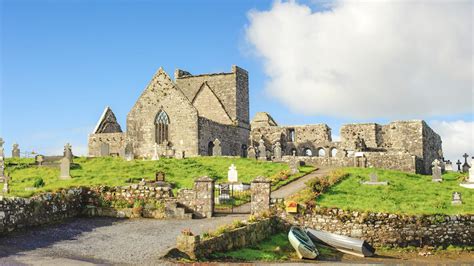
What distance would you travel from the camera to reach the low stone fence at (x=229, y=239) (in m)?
18.3

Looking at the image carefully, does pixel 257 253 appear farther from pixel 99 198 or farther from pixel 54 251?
pixel 99 198

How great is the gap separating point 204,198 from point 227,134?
31131mm

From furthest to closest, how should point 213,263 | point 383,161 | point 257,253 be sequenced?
point 383,161 < point 257,253 < point 213,263

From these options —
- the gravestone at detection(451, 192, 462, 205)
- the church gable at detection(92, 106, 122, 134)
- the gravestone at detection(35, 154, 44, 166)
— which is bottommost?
the gravestone at detection(451, 192, 462, 205)

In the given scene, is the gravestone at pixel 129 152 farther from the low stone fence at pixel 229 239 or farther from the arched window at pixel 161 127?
the low stone fence at pixel 229 239

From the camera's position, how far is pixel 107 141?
192ft

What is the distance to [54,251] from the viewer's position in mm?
18172

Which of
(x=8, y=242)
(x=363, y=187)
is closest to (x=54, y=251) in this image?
(x=8, y=242)

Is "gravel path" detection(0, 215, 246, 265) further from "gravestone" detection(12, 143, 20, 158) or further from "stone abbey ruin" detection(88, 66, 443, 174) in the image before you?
"gravestone" detection(12, 143, 20, 158)

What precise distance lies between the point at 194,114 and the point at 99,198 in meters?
26.7

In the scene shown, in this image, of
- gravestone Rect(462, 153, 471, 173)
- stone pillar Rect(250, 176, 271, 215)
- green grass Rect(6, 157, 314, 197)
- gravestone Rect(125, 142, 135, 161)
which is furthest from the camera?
gravestone Rect(462, 153, 471, 173)

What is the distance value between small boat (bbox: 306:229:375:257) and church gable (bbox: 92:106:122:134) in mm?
41283

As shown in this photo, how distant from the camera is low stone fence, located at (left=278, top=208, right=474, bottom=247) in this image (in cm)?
2552

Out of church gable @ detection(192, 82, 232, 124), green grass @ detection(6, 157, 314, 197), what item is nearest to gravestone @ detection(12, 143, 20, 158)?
green grass @ detection(6, 157, 314, 197)
